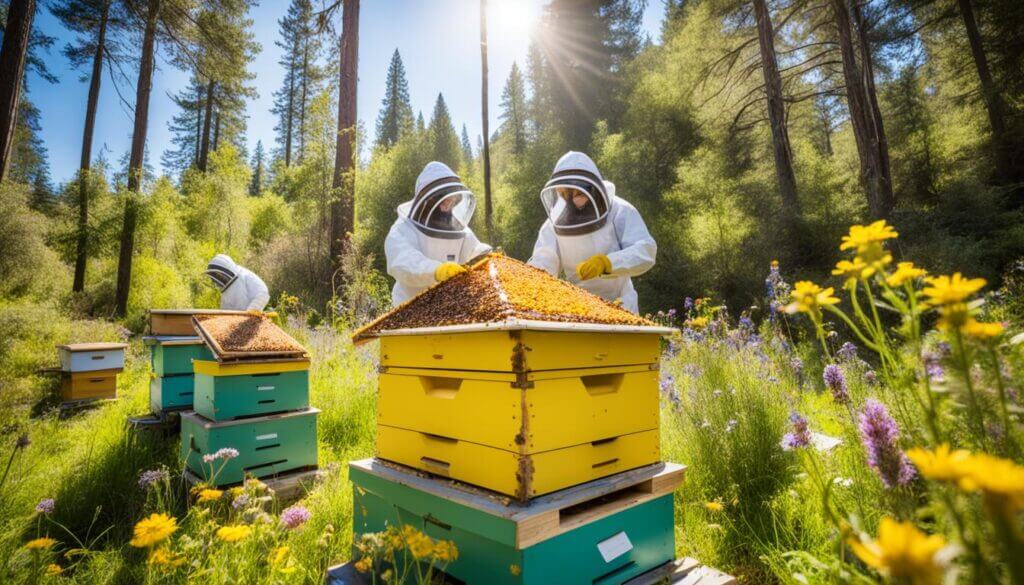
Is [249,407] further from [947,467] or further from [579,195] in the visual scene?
[947,467]

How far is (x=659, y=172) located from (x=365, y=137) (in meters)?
9.75

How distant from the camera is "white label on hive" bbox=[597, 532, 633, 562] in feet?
5.81

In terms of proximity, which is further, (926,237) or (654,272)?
(654,272)

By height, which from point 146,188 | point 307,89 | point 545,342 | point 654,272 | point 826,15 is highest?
point 307,89

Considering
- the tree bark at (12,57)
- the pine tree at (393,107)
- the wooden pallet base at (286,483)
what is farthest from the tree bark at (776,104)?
the pine tree at (393,107)

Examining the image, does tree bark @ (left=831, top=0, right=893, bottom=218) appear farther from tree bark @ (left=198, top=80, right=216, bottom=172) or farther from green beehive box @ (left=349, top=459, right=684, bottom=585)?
tree bark @ (left=198, top=80, right=216, bottom=172)

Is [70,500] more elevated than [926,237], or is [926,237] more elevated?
[926,237]

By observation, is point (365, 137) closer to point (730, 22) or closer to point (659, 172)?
point (659, 172)

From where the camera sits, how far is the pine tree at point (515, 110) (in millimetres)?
30438

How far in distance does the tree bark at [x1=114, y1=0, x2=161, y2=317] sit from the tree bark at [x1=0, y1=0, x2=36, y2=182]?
8215 millimetres

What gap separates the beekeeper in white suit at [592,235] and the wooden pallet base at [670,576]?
217cm

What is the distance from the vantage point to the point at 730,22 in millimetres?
13773

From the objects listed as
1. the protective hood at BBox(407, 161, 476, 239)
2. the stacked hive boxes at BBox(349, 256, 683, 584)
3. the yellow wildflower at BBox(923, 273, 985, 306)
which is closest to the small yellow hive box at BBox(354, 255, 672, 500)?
the stacked hive boxes at BBox(349, 256, 683, 584)

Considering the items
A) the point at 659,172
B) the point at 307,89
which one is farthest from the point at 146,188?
the point at 307,89
